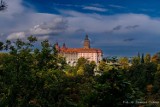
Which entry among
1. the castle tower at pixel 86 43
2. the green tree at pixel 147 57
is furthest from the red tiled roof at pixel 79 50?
the green tree at pixel 147 57

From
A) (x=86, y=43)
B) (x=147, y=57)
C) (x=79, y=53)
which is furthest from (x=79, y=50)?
(x=147, y=57)

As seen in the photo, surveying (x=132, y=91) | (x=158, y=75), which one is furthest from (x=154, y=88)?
(x=132, y=91)

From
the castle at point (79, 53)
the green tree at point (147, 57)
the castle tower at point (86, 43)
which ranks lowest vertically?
the green tree at point (147, 57)

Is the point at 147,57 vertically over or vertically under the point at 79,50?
under

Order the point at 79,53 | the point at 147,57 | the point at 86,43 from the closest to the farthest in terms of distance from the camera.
Result: the point at 147,57 → the point at 79,53 → the point at 86,43

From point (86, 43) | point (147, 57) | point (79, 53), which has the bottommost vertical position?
point (147, 57)

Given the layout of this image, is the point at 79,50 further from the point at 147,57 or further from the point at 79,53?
the point at 147,57

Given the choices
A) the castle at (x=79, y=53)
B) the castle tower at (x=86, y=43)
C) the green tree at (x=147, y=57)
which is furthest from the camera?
the castle tower at (x=86, y=43)

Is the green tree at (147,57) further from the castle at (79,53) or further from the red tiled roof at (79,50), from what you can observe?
the red tiled roof at (79,50)

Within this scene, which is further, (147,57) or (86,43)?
(86,43)

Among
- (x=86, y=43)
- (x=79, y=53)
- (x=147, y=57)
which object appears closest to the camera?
(x=147, y=57)

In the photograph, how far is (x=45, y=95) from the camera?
23.2 m

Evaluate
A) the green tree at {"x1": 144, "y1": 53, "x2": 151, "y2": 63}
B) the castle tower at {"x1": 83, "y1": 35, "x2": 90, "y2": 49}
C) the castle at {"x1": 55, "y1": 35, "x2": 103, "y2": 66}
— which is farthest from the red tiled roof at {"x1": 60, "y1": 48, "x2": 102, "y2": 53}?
the green tree at {"x1": 144, "y1": 53, "x2": 151, "y2": 63}

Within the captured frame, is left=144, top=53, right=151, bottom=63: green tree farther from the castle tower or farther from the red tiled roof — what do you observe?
the castle tower
